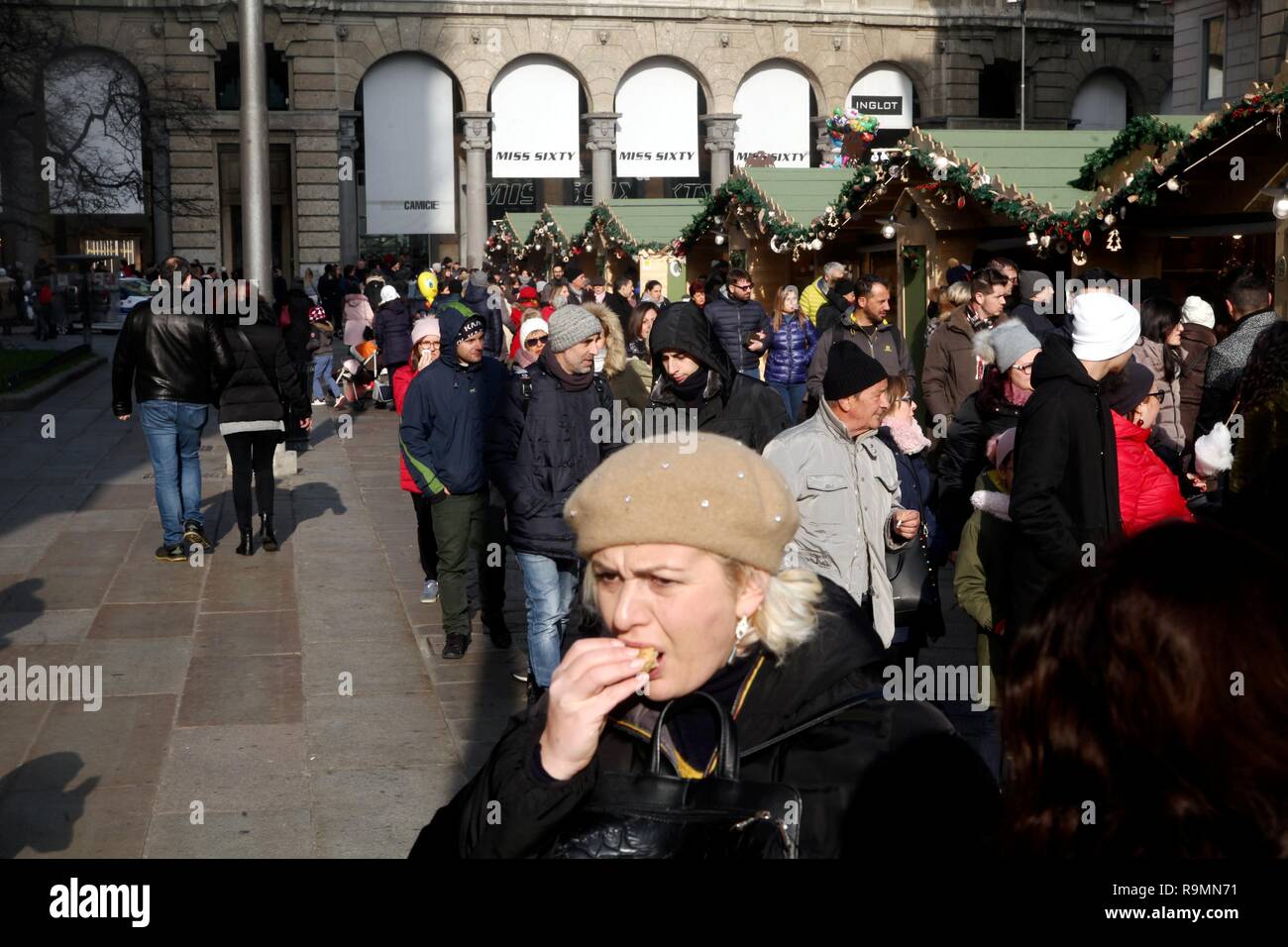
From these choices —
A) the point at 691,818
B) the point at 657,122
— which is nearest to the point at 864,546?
the point at 691,818

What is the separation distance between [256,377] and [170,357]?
1.93 feet

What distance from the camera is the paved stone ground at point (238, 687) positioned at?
18.7 ft

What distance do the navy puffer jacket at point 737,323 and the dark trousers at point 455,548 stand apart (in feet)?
22.0

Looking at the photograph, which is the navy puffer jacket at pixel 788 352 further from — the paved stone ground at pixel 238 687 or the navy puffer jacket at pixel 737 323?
the paved stone ground at pixel 238 687

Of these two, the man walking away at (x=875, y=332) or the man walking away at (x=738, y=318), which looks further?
the man walking away at (x=738, y=318)

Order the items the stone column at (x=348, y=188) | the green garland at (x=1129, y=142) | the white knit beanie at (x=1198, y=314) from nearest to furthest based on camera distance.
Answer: the white knit beanie at (x=1198, y=314) < the green garland at (x=1129, y=142) < the stone column at (x=348, y=188)

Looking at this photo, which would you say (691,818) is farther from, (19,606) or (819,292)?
(819,292)

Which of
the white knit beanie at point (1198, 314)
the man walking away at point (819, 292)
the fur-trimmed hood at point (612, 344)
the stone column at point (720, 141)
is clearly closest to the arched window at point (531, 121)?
the stone column at point (720, 141)

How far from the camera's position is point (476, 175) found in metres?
44.6

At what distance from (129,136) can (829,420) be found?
39.7 m

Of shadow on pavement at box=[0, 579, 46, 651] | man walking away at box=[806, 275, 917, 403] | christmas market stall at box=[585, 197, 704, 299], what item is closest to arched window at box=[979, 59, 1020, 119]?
christmas market stall at box=[585, 197, 704, 299]

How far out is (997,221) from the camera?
1387cm

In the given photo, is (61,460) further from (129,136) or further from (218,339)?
(129,136)

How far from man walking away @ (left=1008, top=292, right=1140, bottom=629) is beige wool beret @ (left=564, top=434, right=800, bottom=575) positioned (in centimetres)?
258
